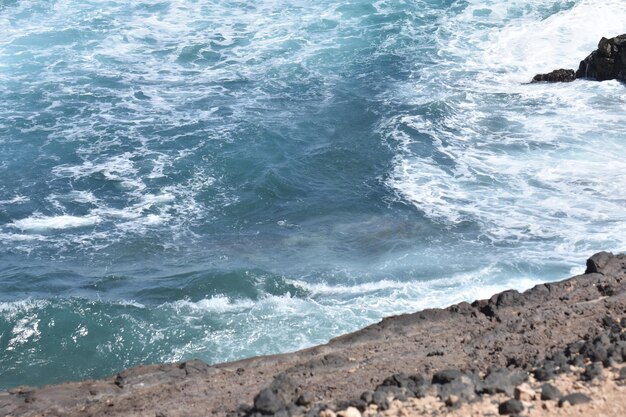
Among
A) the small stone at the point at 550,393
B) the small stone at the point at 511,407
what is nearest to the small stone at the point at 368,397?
the small stone at the point at 511,407

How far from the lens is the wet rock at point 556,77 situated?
84.0 feet

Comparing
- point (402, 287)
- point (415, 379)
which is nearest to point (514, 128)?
point (402, 287)

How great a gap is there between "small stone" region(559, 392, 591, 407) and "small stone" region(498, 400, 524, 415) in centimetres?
45

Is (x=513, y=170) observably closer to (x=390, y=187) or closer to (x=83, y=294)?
(x=390, y=187)

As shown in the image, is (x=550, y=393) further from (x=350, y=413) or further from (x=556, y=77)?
(x=556, y=77)

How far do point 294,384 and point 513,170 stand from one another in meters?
12.0

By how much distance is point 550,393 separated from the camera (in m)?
8.87

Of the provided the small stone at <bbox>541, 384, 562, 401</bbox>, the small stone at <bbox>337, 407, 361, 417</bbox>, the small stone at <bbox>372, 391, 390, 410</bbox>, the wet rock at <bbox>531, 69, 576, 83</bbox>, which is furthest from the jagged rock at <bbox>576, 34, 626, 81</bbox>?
the small stone at <bbox>337, 407, 361, 417</bbox>

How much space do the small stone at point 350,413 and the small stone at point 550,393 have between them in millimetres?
2071

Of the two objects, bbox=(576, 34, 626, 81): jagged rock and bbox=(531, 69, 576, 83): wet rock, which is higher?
bbox=(576, 34, 626, 81): jagged rock

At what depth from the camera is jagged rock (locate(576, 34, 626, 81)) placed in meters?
25.0

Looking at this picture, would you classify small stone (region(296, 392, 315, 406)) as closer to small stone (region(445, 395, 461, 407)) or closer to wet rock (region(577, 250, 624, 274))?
small stone (region(445, 395, 461, 407))

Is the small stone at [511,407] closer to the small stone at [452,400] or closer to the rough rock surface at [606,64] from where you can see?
the small stone at [452,400]

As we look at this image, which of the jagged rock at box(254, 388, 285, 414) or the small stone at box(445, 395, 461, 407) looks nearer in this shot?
the small stone at box(445, 395, 461, 407)
